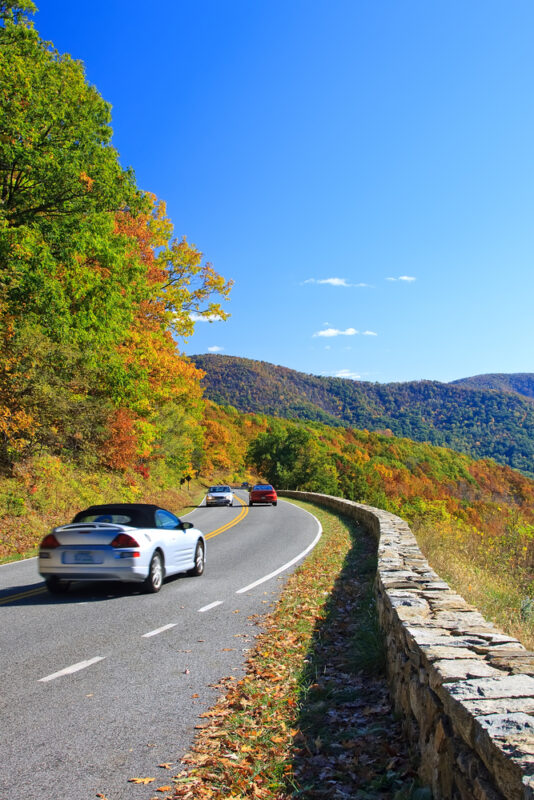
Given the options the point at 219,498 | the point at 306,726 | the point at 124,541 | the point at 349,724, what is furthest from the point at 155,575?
the point at 219,498

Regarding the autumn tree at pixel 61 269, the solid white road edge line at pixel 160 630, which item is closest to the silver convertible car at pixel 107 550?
the solid white road edge line at pixel 160 630

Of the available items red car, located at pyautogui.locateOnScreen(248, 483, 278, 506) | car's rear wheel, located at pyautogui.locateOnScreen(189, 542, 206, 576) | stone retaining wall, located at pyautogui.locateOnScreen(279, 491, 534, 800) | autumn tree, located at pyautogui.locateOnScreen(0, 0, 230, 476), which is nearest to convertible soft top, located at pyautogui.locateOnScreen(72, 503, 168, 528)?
car's rear wheel, located at pyautogui.locateOnScreen(189, 542, 206, 576)

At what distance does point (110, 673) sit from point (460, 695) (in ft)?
12.4

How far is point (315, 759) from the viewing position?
3.99 metres

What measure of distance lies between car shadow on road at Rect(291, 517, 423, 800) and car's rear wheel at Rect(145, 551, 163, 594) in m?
3.11

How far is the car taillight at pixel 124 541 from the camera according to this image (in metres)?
9.09

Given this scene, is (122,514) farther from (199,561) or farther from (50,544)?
(199,561)

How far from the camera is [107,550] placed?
29.7 ft

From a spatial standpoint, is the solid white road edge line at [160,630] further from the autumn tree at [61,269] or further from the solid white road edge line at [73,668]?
the autumn tree at [61,269]

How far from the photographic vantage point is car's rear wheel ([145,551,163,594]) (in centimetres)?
953

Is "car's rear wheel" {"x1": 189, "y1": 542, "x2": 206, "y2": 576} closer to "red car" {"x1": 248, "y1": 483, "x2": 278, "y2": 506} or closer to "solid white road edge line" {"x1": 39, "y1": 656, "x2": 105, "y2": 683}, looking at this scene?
"solid white road edge line" {"x1": 39, "y1": 656, "x2": 105, "y2": 683}

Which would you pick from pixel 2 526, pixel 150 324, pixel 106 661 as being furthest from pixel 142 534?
pixel 150 324

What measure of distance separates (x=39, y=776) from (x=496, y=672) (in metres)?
2.81

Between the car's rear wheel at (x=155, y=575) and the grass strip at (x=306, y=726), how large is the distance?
241 centimetres
